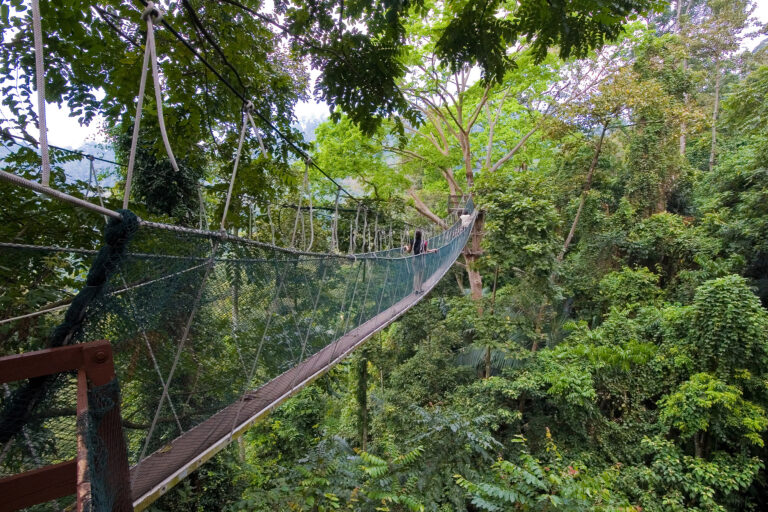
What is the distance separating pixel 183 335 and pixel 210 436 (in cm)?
32

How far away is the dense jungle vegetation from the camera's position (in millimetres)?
1264

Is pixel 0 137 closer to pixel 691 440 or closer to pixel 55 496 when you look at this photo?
pixel 55 496

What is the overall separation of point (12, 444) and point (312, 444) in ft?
13.1

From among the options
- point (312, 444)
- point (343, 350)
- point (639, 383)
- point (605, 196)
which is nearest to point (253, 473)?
point (312, 444)

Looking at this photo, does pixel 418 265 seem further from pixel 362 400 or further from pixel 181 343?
pixel 181 343

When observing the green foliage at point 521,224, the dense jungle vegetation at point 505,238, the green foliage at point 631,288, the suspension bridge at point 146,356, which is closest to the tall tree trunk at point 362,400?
the dense jungle vegetation at point 505,238

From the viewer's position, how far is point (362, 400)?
189 inches

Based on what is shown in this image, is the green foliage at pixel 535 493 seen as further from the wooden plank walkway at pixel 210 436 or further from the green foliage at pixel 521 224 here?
the green foliage at pixel 521 224

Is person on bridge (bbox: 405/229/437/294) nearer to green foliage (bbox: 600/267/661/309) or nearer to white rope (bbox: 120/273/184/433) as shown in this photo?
white rope (bbox: 120/273/184/433)

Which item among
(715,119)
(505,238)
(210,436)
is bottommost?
(210,436)

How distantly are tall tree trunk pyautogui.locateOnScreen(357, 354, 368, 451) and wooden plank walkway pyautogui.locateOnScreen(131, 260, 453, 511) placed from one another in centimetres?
326

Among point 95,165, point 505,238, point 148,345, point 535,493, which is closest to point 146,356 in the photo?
point 148,345

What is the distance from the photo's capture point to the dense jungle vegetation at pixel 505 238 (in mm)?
1264

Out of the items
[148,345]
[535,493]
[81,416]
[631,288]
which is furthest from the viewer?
[631,288]
